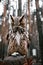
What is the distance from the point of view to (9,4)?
10.1ft

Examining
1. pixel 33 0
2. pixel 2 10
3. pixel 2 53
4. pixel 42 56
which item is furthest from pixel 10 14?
pixel 42 56

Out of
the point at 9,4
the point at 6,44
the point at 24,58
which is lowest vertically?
the point at 24,58

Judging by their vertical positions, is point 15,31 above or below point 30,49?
above

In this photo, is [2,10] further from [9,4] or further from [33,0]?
[33,0]

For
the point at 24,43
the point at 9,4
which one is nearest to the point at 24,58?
the point at 24,43

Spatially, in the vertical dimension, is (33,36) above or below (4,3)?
below

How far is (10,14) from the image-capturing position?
304 cm

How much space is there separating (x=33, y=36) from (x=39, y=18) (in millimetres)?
338

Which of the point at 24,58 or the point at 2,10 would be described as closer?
the point at 24,58

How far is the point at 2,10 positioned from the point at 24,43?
701 mm

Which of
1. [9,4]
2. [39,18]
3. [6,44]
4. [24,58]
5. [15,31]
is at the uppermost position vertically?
[9,4]

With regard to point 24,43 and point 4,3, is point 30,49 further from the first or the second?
point 4,3

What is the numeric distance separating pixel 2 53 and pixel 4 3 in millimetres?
877

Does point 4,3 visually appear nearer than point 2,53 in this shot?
No
